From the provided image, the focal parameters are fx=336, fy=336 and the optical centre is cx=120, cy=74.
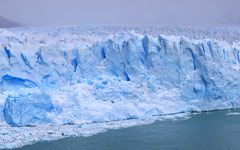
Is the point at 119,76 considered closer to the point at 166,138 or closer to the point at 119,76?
the point at 119,76

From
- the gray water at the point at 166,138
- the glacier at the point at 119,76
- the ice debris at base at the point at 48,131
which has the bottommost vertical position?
the gray water at the point at 166,138

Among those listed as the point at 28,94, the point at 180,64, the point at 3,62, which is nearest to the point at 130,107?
the point at 180,64

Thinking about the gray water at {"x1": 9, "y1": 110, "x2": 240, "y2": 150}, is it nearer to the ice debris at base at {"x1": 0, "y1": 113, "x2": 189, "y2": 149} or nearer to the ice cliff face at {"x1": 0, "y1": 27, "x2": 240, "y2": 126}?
the ice debris at base at {"x1": 0, "y1": 113, "x2": 189, "y2": 149}

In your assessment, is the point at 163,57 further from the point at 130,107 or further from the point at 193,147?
the point at 193,147

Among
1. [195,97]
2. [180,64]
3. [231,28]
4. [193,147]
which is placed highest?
[231,28]

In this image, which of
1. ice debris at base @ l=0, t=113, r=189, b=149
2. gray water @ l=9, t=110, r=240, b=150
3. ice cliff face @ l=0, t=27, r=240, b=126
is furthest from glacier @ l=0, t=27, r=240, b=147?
gray water @ l=9, t=110, r=240, b=150

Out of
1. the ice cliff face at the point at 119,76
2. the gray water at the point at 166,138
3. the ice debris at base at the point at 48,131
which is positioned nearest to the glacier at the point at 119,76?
the ice cliff face at the point at 119,76

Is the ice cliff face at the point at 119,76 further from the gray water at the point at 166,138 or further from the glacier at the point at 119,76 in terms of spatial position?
the gray water at the point at 166,138

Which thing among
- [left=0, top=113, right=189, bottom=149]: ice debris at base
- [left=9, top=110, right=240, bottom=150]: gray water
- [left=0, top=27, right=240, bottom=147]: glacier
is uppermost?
[left=0, top=27, right=240, bottom=147]: glacier
